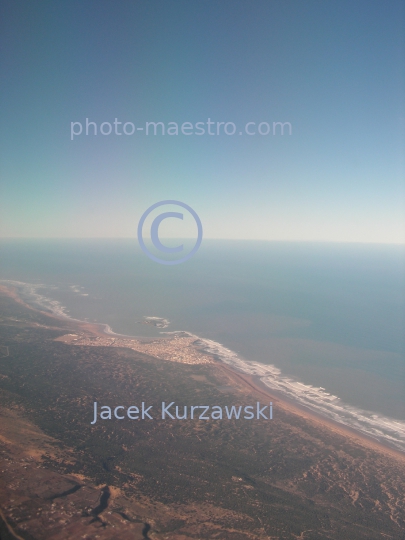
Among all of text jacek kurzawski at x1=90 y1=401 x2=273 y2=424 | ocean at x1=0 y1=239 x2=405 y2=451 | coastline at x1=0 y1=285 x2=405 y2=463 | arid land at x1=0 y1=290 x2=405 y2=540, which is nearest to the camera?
arid land at x1=0 y1=290 x2=405 y2=540

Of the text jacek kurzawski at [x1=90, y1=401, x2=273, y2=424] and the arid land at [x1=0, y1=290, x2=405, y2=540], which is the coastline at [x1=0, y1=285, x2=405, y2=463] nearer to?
the arid land at [x1=0, y1=290, x2=405, y2=540]

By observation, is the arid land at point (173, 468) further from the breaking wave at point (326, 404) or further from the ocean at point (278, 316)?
the ocean at point (278, 316)

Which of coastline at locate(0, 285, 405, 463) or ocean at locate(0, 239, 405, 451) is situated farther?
ocean at locate(0, 239, 405, 451)

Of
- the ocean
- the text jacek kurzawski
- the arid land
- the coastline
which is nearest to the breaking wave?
the ocean

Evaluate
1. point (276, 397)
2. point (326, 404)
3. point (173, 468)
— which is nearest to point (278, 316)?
point (326, 404)

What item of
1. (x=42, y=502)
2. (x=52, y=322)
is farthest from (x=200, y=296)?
(x=42, y=502)

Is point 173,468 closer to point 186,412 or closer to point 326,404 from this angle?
point 186,412

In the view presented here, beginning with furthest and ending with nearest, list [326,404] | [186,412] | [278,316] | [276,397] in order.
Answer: [278,316] → [276,397] → [326,404] → [186,412]
